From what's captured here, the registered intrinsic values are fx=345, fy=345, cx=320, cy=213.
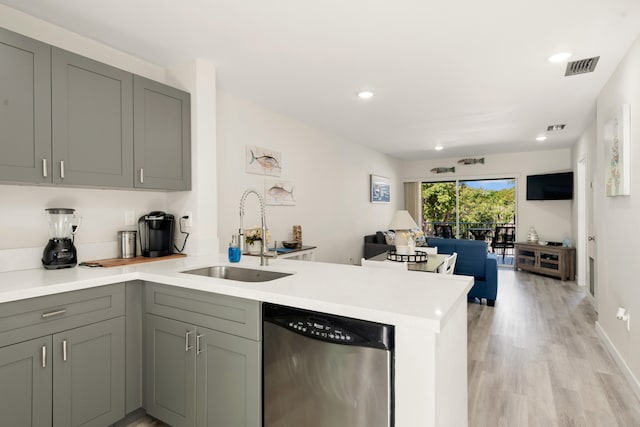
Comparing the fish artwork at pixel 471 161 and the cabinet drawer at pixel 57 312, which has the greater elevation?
the fish artwork at pixel 471 161

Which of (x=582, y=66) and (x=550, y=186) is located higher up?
(x=582, y=66)

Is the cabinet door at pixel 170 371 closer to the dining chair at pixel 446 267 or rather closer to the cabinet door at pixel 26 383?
the cabinet door at pixel 26 383

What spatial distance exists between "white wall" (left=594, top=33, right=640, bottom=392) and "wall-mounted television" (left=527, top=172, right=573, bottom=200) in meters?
3.42

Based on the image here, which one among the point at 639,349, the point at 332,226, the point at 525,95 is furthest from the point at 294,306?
the point at 332,226

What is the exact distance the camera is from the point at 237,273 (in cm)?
234

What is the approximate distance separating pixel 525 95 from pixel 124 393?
4404 millimetres

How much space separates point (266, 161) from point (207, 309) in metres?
2.59

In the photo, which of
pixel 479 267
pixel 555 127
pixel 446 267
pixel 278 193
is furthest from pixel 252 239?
pixel 555 127

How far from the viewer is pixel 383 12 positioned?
2.15 metres

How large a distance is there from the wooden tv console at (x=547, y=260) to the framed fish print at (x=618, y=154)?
358cm

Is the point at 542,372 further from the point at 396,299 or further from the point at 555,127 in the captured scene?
the point at 555,127

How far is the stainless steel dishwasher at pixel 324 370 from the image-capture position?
50.5 inches

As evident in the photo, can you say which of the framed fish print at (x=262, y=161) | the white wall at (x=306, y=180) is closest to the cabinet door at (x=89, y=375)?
the white wall at (x=306, y=180)

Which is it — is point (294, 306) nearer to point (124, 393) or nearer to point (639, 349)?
point (124, 393)
